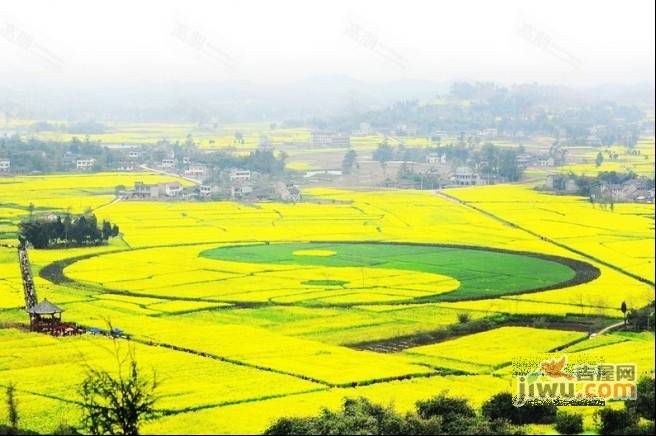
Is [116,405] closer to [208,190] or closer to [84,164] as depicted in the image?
[208,190]

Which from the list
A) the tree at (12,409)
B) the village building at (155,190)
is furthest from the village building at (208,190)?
the tree at (12,409)

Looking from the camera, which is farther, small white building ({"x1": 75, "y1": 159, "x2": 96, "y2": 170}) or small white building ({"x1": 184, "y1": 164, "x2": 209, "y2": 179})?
small white building ({"x1": 184, "y1": 164, "x2": 209, "y2": 179})

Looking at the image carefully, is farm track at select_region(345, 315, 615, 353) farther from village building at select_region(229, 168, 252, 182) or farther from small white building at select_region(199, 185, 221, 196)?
village building at select_region(229, 168, 252, 182)

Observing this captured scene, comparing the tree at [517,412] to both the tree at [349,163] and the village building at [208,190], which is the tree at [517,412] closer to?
the village building at [208,190]

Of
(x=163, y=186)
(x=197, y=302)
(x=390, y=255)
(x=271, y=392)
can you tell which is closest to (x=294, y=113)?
(x=163, y=186)

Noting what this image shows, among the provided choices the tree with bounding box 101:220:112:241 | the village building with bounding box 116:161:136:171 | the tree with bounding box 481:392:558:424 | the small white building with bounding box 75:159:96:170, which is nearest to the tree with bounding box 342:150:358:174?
the village building with bounding box 116:161:136:171

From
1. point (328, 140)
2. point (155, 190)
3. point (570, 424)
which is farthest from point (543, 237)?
point (328, 140)

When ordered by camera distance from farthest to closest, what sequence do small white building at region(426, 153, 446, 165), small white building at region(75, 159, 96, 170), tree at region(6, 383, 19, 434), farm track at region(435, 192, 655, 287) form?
small white building at region(426, 153, 446, 165)
small white building at region(75, 159, 96, 170)
farm track at region(435, 192, 655, 287)
tree at region(6, 383, 19, 434)
